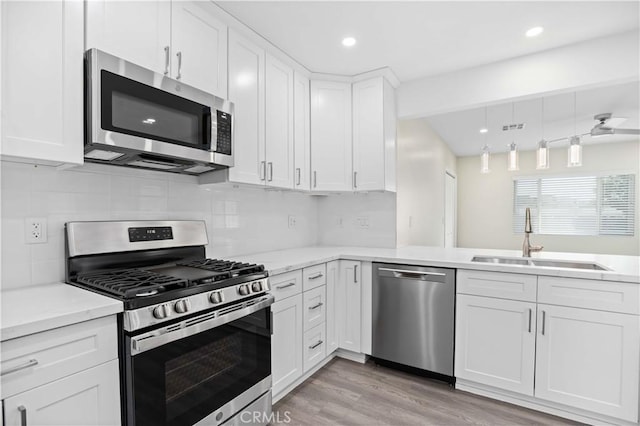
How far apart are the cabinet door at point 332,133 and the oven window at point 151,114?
129 cm

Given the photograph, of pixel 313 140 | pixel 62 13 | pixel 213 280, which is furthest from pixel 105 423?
pixel 313 140

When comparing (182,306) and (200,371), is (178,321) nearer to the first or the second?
(182,306)

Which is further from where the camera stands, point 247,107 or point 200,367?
point 247,107

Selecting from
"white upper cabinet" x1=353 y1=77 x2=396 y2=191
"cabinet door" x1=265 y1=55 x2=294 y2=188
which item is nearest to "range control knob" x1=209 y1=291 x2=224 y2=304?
"cabinet door" x1=265 y1=55 x2=294 y2=188

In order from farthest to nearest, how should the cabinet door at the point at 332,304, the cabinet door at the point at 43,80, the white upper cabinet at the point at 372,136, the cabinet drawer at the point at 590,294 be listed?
the white upper cabinet at the point at 372,136 < the cabinet door at the point at 332,304 < the cabinet drawer at the point at 590,294 < the cabinet door at the point at 43,80

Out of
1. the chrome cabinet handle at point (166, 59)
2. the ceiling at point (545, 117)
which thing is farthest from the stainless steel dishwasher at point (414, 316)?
the ceiling at point (545, 117)

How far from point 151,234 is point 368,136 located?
196 cm

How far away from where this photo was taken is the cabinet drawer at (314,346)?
2.33 m

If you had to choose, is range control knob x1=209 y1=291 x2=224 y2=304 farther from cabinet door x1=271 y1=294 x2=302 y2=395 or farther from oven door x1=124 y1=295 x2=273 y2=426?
cabinet door x1=271 y1=294 x2=302 y2=395

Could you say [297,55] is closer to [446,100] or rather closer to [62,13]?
[446,100]

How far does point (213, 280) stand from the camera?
5.12 ft

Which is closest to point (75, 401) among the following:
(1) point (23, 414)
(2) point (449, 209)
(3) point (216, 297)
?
(1) point (23, 414)

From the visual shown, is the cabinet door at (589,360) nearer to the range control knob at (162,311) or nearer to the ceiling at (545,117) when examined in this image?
the range control knob at (162,311)

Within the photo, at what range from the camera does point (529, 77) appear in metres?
2.60
